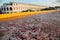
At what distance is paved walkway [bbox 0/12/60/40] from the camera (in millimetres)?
1096

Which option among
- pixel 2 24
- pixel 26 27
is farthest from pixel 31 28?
pixel 2 24

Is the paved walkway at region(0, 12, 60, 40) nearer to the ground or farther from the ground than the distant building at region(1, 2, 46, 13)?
nearer to the ground

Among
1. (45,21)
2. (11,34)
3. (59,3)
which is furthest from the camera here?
(59,3)

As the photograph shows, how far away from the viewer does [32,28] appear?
47.5 inches

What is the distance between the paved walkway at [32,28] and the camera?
1096 millimetres

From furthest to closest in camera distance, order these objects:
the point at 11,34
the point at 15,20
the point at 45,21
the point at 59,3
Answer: the point at 59,3 < the point at 45,21 < the point at 15,20 < the point at 11,34

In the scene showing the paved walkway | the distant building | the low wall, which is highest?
the distant building

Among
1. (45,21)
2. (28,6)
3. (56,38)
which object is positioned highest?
(28,6)

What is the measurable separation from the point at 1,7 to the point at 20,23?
238mm

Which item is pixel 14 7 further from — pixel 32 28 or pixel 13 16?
pixel 32 28

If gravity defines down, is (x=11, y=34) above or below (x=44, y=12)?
below

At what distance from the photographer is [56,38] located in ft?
3.87

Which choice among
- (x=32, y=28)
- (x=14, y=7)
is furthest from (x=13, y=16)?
(x=32, y=28)

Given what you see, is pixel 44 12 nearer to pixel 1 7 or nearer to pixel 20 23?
pixel 20 23
